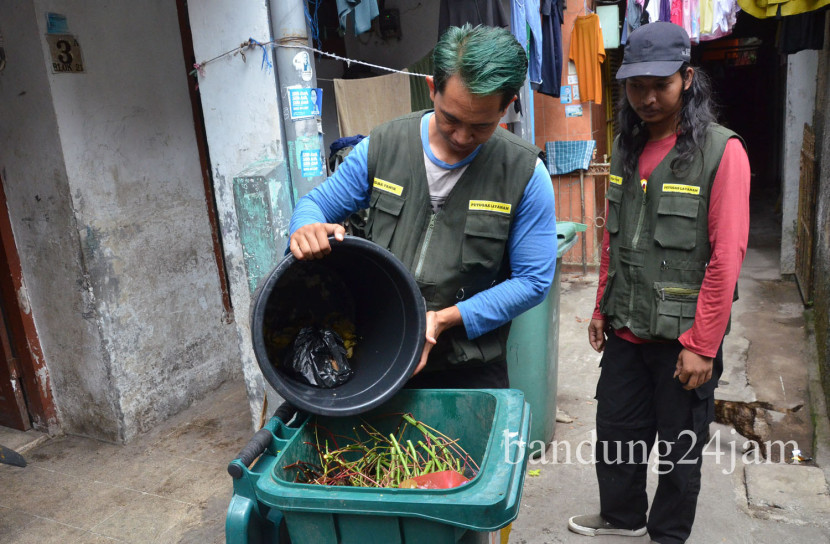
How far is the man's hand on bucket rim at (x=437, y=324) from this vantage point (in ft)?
5.86

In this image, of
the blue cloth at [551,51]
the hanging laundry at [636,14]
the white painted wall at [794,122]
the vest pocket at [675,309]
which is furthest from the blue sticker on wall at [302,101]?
the white painted wall at [794,122]

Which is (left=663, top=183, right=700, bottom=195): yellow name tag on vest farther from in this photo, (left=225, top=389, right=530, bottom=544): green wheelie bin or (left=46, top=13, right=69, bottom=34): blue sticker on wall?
(left=46, top=13, right=69, bottom=34): blue sticker on wall

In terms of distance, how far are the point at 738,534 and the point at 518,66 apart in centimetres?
248

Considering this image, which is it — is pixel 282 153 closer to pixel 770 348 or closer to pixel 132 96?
pixel 132 96

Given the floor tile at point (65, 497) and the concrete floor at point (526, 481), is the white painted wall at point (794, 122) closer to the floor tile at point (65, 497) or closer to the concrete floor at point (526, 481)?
the concrete floor at point (526, 481)

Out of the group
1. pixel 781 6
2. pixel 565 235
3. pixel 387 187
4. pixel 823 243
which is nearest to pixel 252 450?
pixel 387 187

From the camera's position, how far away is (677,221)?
91.6 inches

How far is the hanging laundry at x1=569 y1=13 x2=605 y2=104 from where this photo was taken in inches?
268

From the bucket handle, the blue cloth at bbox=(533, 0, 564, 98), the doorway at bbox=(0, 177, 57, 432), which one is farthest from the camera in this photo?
the blue cloth at bbox=(533, 0, 564, 98)

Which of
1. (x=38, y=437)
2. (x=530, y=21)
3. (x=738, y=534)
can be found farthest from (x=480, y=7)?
(x=38, y=437)

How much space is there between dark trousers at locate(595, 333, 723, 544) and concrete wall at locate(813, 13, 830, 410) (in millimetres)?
1860

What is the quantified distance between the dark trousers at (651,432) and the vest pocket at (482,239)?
95 cm

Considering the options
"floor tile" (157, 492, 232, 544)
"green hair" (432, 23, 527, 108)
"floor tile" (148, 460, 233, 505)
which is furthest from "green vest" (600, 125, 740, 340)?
"floor tile" (148, 460, 233, 505)

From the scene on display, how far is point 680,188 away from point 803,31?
4071 millimetres
